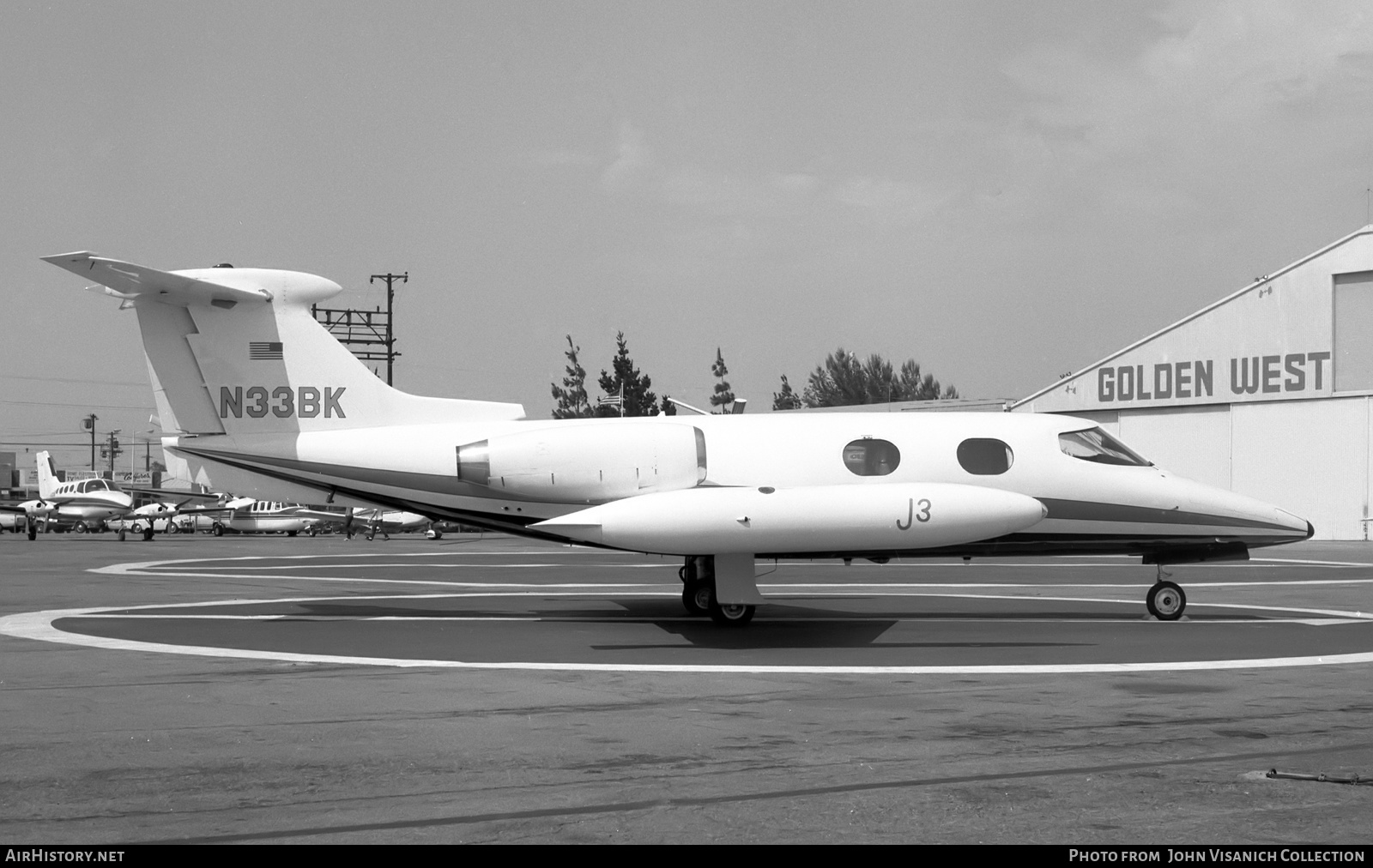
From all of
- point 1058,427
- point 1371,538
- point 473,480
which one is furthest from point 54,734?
point 1371,538

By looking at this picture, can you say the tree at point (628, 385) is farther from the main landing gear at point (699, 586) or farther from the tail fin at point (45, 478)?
the main landing gear at point (699, 586)

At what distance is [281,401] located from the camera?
16.7 meters

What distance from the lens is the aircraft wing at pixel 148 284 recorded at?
568 inches

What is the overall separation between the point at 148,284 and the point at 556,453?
17.9 ft

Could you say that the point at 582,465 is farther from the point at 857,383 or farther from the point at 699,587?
the point at 857,383

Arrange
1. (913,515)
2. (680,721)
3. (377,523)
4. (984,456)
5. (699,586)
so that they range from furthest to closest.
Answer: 1. (377,523)
2. (699,586)
3. (984,456)
4. (913,515)
5. (680,721)

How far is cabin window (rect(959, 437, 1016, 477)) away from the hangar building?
99.6ft

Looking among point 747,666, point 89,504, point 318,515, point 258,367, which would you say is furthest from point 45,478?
point 747,666

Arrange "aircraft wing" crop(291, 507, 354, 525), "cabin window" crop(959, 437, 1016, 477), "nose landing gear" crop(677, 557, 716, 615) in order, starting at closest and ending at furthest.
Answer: "cabin window" crop(959, 437, 1016, 477), "nose landing gear" crop(677, 557, 716, 615), "aircraft wing" crop(291, 507, 354, 525)

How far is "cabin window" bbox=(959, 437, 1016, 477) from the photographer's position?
1631cm

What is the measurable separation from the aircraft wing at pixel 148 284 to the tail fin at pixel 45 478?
181 ft

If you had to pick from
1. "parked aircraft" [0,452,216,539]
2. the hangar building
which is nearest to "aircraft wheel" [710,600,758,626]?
the hangar building

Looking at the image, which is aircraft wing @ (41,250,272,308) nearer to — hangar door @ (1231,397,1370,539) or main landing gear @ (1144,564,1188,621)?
main landing gear @ (1144,564,1188,621)

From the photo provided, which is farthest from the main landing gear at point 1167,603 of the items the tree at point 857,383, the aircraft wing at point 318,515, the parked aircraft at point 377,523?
the tree at point 857,383
